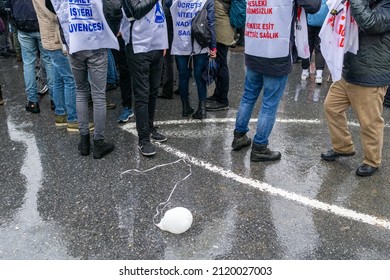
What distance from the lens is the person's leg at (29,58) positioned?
17.5 feet

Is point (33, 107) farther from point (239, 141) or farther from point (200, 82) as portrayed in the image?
point (239, 141)

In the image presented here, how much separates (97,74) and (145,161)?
1.00 m

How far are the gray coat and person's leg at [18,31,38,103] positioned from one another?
392 cm

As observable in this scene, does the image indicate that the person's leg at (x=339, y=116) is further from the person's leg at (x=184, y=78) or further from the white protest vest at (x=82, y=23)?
the white protest vest at (x=82, y=23)

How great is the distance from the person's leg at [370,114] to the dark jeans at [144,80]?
190 centimetres

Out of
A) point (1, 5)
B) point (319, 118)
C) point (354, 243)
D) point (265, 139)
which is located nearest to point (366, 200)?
point (354, 243)

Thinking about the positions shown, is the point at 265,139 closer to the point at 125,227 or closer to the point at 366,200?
the point at 366,200

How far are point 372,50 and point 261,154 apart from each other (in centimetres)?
142

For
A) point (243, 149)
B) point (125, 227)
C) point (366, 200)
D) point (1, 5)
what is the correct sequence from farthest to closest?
point (1, 5), point (243, 149), point (366, 200), point (125, 227)

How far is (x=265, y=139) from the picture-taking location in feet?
13.7

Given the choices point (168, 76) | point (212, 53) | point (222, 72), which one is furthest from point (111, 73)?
point (212, 53)

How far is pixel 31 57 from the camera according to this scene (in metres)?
5.48

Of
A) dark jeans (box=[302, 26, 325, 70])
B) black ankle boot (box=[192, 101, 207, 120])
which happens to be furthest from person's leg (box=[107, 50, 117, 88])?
dark jeans (box=[302, 26, 325, 70])

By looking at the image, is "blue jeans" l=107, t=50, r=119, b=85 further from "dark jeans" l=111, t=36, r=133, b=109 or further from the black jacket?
the black jacket
